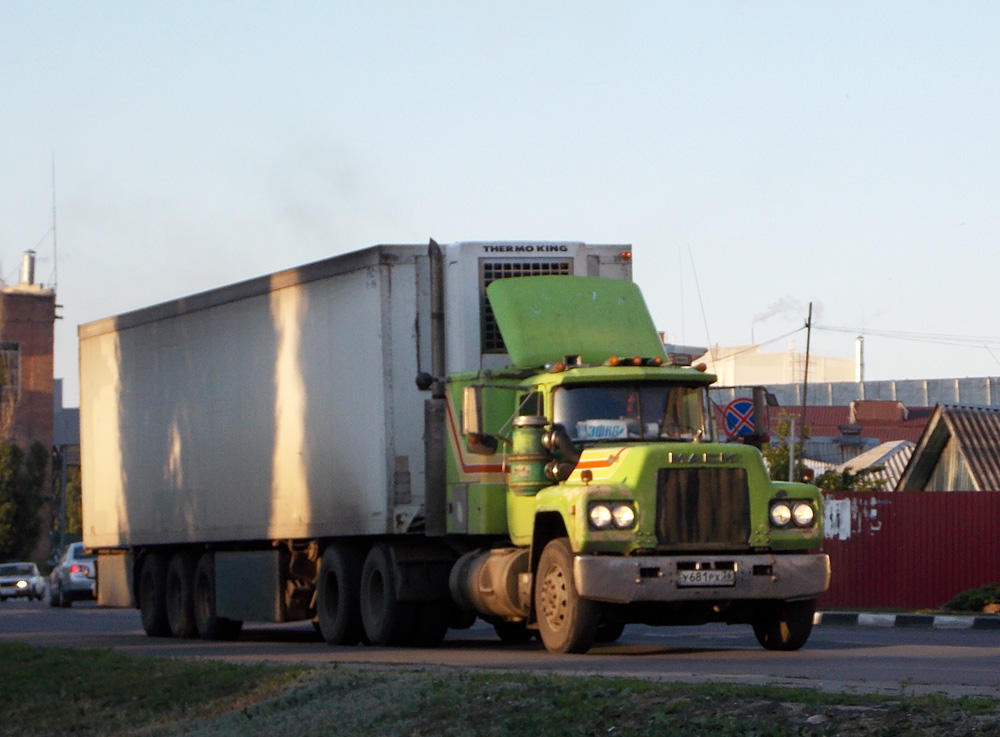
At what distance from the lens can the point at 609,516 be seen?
14594 mm

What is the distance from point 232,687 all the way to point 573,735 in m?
4.10

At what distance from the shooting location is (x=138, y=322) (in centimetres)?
2381

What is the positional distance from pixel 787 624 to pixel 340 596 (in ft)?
17.2

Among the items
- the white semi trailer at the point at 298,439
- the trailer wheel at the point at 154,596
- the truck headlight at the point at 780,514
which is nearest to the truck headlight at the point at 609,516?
the truck headlight at the point at 780,514

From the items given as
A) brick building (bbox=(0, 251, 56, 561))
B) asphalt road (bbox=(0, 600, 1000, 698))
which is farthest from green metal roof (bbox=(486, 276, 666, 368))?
brick building (bbox=(0, 251, 56, 561))

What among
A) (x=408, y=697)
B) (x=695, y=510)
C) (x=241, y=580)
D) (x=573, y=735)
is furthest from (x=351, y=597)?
(x=573, y=735)

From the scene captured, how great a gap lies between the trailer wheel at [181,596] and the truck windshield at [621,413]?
8254 mm

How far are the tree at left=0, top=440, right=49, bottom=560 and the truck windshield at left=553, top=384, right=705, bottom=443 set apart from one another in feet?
198

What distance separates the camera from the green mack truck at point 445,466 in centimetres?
1484

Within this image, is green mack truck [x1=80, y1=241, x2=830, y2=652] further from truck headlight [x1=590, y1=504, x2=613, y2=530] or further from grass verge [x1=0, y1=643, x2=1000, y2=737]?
grass verge [x1=0, y1=643, x2=1000, y2=737]

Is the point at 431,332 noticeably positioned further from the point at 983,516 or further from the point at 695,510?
the point at 983,516

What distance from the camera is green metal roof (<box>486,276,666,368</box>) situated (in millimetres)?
16875

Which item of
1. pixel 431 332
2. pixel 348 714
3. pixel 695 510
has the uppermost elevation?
pixel 431 332

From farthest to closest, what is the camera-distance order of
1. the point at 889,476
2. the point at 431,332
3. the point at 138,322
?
1. the point at 889,476
2. the point at 138,322
3. the point at 431,332
